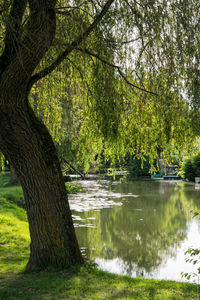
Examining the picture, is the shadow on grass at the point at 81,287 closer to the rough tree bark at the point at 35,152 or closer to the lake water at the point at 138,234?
the rough tree bark at the point at 35,152

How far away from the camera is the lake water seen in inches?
265

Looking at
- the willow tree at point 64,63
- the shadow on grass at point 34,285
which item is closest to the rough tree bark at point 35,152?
the willow tree at point 64,63

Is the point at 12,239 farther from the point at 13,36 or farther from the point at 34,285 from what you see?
the point at 13,36

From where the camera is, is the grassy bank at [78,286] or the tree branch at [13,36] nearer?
the grassy bank at [78,286]

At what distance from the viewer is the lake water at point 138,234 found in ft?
22.1

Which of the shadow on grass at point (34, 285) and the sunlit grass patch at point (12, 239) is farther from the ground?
the shadow on grass at point (34, 285)

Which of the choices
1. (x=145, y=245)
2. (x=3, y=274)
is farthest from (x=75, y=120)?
(x=145, y=245)

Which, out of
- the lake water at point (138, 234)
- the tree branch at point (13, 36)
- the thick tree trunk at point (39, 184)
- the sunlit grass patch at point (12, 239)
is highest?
the tree branch at point (13, 36)

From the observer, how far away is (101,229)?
9.70 metres

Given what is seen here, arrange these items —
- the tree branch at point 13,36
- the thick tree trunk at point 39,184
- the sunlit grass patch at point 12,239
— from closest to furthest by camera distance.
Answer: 1. the tree branch at point 13,36
2. the thick tree trunk at point 39,184
3. the sunlit grass patch at point 12,239

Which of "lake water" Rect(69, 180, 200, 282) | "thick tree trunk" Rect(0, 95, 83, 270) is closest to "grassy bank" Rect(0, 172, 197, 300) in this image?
"thick tree trunk" Rect(0, 95, 83, 270)

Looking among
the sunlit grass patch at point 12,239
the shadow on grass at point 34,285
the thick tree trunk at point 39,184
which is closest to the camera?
the shadow on grass at point 34,285

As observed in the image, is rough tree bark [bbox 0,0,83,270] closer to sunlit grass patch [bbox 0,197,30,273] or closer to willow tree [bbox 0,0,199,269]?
willow tree [bbox 0,0,199,269]

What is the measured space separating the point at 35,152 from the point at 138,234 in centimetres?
590
